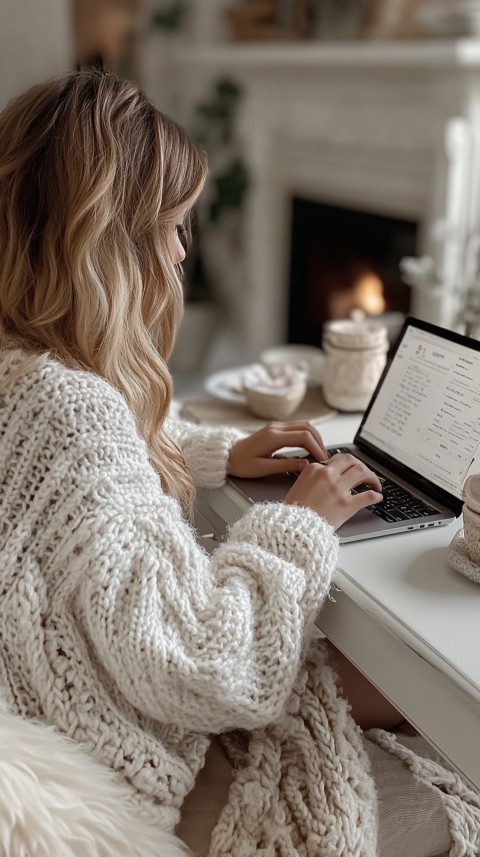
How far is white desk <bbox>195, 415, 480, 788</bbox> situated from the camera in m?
0.73

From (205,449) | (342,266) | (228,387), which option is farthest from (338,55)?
(205,449)

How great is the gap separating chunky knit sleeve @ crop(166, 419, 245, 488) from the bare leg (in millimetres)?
276

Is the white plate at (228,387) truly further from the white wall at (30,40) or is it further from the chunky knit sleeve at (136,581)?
the white wall at (30,40)

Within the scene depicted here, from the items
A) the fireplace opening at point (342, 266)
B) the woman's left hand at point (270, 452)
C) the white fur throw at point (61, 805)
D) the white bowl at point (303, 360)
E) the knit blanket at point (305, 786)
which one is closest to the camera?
the white fur throw at point (61, 805)

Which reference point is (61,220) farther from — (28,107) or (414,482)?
(414,482)

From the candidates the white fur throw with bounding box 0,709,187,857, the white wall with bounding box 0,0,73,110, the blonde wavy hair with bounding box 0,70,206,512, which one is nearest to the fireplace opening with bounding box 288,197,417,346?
the white wall with bounding box 0,0,73,110

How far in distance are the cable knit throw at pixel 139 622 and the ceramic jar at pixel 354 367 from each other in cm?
57

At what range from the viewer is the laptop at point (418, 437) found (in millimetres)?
1005

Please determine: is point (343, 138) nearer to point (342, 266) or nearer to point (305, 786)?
point (342, 266)

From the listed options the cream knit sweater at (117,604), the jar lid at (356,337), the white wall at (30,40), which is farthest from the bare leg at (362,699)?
the white wall at (30,40)

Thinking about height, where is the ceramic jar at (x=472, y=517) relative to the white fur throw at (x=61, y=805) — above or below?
above

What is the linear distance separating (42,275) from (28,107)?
18cm

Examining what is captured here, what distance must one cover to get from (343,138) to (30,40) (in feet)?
5.23

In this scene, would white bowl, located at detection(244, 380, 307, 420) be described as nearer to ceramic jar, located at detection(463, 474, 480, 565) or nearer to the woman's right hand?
the woman's right hand
